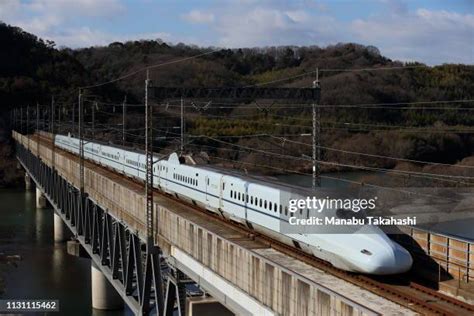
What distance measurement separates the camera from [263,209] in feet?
74.8

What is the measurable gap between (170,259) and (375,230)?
859cm

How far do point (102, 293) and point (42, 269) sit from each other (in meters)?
11.6

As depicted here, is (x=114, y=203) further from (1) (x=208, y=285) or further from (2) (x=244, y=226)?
(1) (x=208, y=285)

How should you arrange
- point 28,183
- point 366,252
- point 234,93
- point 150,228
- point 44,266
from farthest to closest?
point 28,183 → point 44,266 → point 234,93 → point 150,228 → point 366,252

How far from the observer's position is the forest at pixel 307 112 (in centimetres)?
9350

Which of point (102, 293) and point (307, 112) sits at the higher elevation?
point (307, 112)

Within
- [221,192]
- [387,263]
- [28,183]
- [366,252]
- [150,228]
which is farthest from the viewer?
[28,183]

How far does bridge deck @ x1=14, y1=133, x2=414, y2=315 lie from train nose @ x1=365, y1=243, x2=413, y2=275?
74cm

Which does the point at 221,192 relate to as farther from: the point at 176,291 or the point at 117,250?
the point at 117,250

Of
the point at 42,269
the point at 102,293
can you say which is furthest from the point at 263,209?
the point at 42,269

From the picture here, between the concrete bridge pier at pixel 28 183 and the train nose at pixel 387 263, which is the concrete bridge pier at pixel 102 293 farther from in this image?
the concrete bridge pier at pixel 28 183

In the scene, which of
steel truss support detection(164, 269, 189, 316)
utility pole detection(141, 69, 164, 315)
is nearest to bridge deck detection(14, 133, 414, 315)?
utility pole detection(141, 69, 164, 315)

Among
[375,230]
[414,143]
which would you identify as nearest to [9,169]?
[414,143]

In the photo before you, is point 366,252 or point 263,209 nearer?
point 366,252
